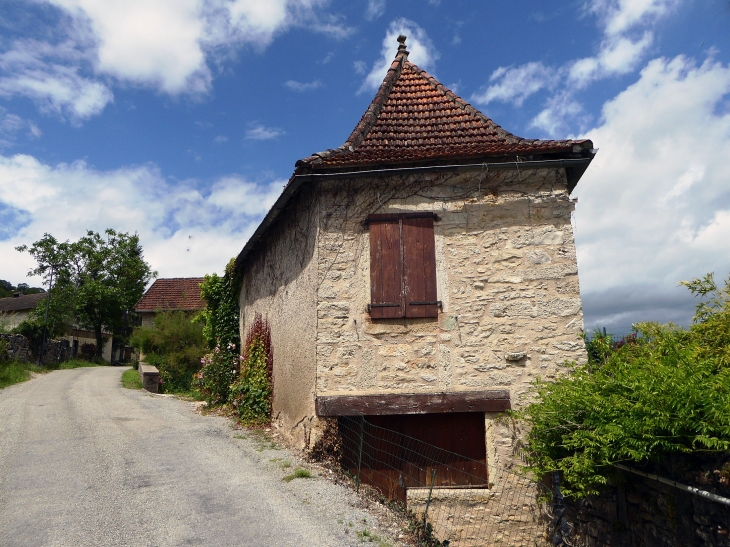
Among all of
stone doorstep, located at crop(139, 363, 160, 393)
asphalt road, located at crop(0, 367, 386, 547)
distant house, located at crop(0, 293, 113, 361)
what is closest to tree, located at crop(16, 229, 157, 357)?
distant house, located at crop(0, 293, 113, 361)

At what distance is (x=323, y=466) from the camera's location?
A: 20.7 ft

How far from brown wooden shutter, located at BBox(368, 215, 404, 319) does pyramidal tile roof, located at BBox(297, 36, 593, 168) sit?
0.79 m

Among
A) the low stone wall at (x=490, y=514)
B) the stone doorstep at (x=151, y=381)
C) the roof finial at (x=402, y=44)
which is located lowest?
the low stone wall at (x=490, y=514)

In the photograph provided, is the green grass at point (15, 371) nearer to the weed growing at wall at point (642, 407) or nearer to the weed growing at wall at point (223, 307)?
the weed growing at wall at point (223, 307)

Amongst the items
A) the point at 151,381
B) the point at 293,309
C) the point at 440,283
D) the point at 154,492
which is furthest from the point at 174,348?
the point at 440,283

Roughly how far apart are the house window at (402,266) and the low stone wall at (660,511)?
263cm

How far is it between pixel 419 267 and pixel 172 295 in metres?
23.6

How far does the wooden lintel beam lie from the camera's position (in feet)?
19.9

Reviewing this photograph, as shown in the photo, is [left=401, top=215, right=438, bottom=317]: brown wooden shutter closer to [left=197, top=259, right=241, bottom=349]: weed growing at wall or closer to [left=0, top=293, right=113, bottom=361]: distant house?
[left=197, top=259, right=241, bottom=349]: weed growing at wall

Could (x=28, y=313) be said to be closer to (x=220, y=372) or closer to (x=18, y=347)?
(x=18, y=347)

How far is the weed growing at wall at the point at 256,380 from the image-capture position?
9.18 metres

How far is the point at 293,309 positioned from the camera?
7.64m

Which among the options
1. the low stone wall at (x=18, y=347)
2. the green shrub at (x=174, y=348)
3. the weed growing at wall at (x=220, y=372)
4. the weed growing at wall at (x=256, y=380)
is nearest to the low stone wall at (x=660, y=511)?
the weed growing at wall at (x=256, y=380)

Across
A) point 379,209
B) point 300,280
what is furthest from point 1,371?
point 379,209
